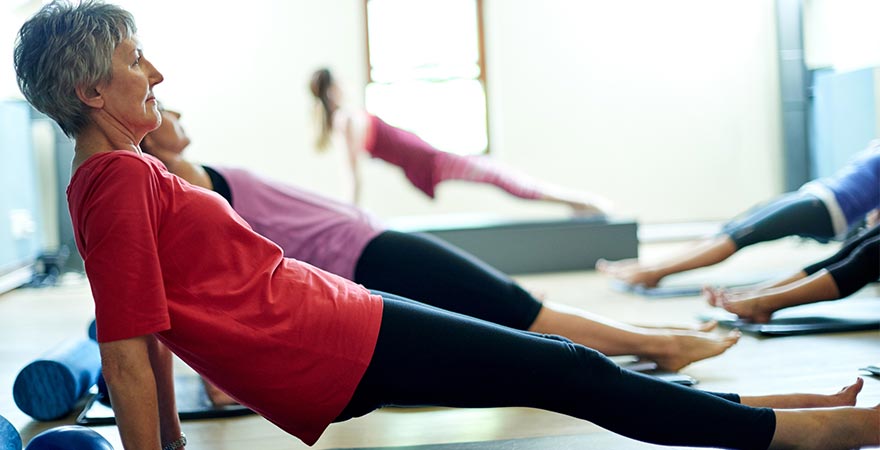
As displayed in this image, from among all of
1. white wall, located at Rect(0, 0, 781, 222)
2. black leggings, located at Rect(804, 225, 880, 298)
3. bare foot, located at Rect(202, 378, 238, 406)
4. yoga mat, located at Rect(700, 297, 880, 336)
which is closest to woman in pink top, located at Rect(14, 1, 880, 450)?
bare foot, located at Rect(202, 378, 238, 406)

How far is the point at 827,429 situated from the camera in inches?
65.0

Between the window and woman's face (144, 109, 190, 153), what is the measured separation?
4832 millimetres

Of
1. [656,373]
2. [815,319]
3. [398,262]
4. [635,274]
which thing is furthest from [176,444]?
[635,274]

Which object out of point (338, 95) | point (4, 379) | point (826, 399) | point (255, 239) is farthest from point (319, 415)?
point (338, 95)

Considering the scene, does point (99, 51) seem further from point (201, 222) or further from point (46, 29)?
point (201, 222)

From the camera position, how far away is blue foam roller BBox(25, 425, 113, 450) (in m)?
1.69

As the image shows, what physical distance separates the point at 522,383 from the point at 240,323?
461 mm

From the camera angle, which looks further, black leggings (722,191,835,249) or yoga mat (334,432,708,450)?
black leggings (722,191,835,249)

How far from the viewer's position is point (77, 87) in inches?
55.4

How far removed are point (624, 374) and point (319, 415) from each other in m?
0.50

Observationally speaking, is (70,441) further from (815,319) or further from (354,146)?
(354,146)

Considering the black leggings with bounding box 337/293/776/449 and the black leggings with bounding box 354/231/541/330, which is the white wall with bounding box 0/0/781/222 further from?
the black leggings with bounding box 337/293/776/449

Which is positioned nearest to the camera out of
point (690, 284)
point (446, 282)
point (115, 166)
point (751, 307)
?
point (115, 166)

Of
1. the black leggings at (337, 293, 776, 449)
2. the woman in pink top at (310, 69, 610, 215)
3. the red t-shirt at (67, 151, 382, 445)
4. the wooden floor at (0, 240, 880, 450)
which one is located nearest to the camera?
the red t-shirt at (67, 151, 382, 445)
